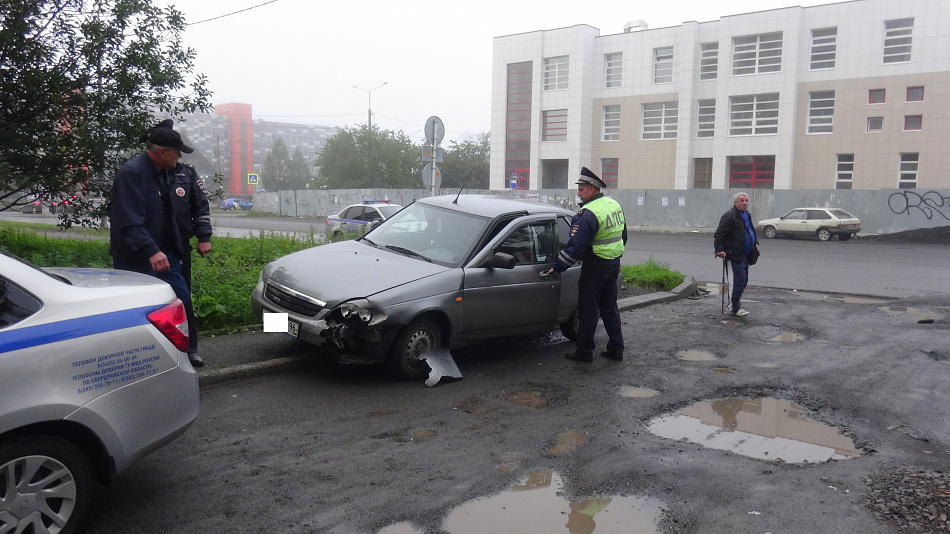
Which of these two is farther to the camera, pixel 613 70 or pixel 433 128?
pixel 613 70

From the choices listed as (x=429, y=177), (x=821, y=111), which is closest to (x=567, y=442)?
(x=429, y=177)

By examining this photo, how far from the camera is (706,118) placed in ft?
148

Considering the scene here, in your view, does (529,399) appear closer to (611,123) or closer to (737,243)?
(737,243)

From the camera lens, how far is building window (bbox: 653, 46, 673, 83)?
46.0m

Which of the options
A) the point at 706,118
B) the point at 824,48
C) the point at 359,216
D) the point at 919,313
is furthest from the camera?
the point at 706,118

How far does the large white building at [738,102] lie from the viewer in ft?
126

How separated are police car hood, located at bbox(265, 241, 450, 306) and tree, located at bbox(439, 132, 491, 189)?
200 feet

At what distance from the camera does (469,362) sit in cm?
714

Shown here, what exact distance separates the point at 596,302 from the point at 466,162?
66463 millimetres

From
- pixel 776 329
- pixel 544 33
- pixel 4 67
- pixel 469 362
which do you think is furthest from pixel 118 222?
pixel 544 33

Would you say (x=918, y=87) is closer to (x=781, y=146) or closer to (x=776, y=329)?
(x=781, y=146)

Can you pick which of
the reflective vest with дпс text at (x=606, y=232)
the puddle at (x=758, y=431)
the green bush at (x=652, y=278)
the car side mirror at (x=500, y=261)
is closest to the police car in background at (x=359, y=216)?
the green bush at (x=652, y=278)

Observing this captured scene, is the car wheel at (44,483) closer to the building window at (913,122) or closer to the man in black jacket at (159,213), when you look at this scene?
the man in black jacket at (159,213)

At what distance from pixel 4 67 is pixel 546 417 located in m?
8.14
